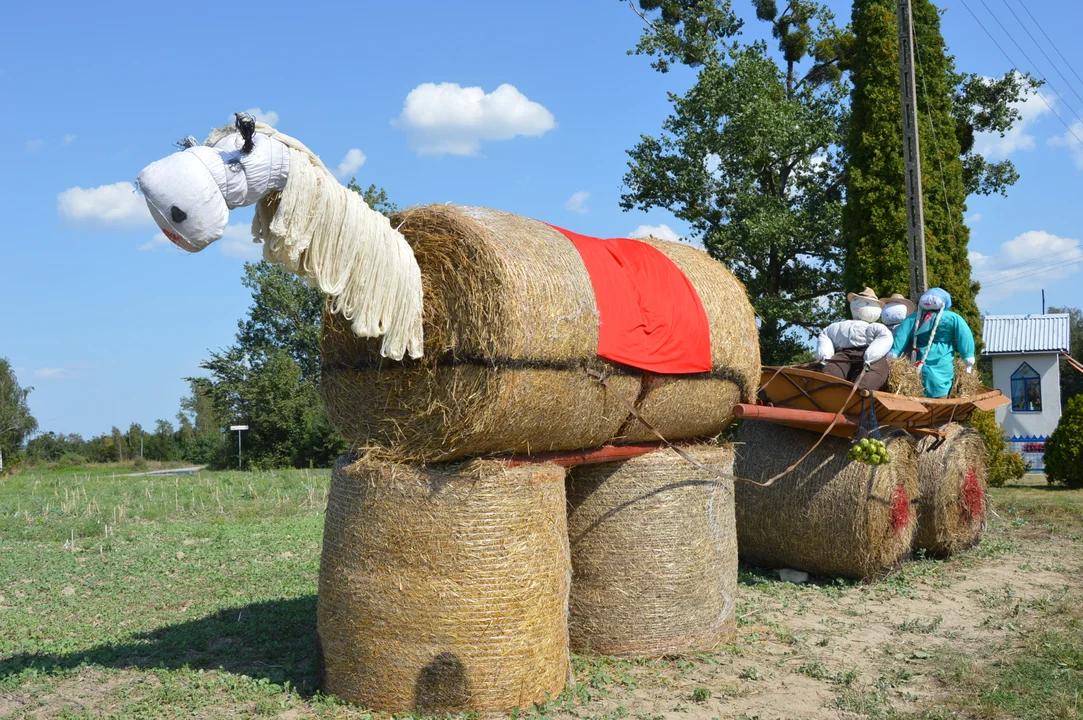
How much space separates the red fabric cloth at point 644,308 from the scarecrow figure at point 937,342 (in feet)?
12.5

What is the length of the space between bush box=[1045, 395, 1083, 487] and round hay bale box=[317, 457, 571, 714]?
1406cm

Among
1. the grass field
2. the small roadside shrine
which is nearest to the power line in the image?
the grass field

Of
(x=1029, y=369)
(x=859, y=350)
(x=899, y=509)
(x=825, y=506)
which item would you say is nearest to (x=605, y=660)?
(x=825, y=506)

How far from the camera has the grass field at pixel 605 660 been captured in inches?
188

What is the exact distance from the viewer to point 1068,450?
1551cm

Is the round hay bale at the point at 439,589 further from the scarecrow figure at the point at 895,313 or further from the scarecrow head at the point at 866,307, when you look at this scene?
the scarecrow figure at the point at 895,313

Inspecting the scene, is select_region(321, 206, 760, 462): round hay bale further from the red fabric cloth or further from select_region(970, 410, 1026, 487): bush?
select_region(970, 410, 1026, 487): bush

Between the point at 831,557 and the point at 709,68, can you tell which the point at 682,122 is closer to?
the point at 709,68

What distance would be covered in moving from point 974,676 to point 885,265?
426 inches

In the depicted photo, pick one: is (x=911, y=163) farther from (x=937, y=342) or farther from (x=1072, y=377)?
(x=1072, y=377)

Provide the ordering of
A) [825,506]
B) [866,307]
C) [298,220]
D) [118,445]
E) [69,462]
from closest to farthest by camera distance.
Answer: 1. [298,220]
2. [825,506]
3. [866,307]
4. [69,462]
5. [118,445]

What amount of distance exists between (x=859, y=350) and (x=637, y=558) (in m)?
3.69

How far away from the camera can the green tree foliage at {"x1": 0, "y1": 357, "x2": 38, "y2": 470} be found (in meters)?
49.4

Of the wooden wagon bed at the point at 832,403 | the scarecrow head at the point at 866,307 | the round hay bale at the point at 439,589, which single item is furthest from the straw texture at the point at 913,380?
the round hay bale at the point at 439,589
